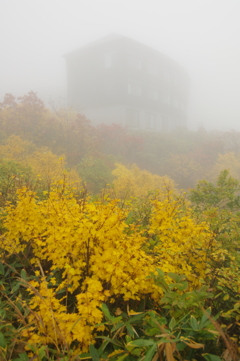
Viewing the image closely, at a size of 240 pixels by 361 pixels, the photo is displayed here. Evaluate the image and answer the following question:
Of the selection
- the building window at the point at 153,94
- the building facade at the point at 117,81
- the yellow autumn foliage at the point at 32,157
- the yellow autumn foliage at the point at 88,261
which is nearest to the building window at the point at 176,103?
the building facade at the point at 117,81

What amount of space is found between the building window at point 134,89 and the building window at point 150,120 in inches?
164

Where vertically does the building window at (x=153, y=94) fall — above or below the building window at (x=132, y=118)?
above

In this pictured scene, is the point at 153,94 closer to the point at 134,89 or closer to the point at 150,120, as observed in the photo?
the point at 150,120

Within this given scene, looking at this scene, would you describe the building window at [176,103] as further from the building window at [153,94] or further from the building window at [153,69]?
the building window at [153,69]

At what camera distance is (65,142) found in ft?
78.9

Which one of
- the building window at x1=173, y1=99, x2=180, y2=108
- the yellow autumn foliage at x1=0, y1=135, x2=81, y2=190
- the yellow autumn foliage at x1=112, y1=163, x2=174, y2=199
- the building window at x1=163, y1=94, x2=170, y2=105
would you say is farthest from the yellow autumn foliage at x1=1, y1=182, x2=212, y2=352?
the building window at x1=173, y1=99, x2=180, y2=108

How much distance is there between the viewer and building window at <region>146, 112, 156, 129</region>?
4006 centimetres

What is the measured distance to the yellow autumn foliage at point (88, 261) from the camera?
222 cm

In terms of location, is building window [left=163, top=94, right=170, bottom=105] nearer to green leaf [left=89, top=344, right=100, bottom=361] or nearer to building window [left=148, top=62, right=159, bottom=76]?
building window [left=148, top=62, right=159, bottom=76]

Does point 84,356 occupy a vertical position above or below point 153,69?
below

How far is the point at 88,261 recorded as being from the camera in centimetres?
290

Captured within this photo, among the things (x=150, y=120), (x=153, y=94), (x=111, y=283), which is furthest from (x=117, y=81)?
(x=111, y=283)

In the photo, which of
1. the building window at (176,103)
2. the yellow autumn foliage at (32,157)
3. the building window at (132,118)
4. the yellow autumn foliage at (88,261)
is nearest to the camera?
the yellow autumn foliage at (88,261)

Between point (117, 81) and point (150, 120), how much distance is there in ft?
31.1
